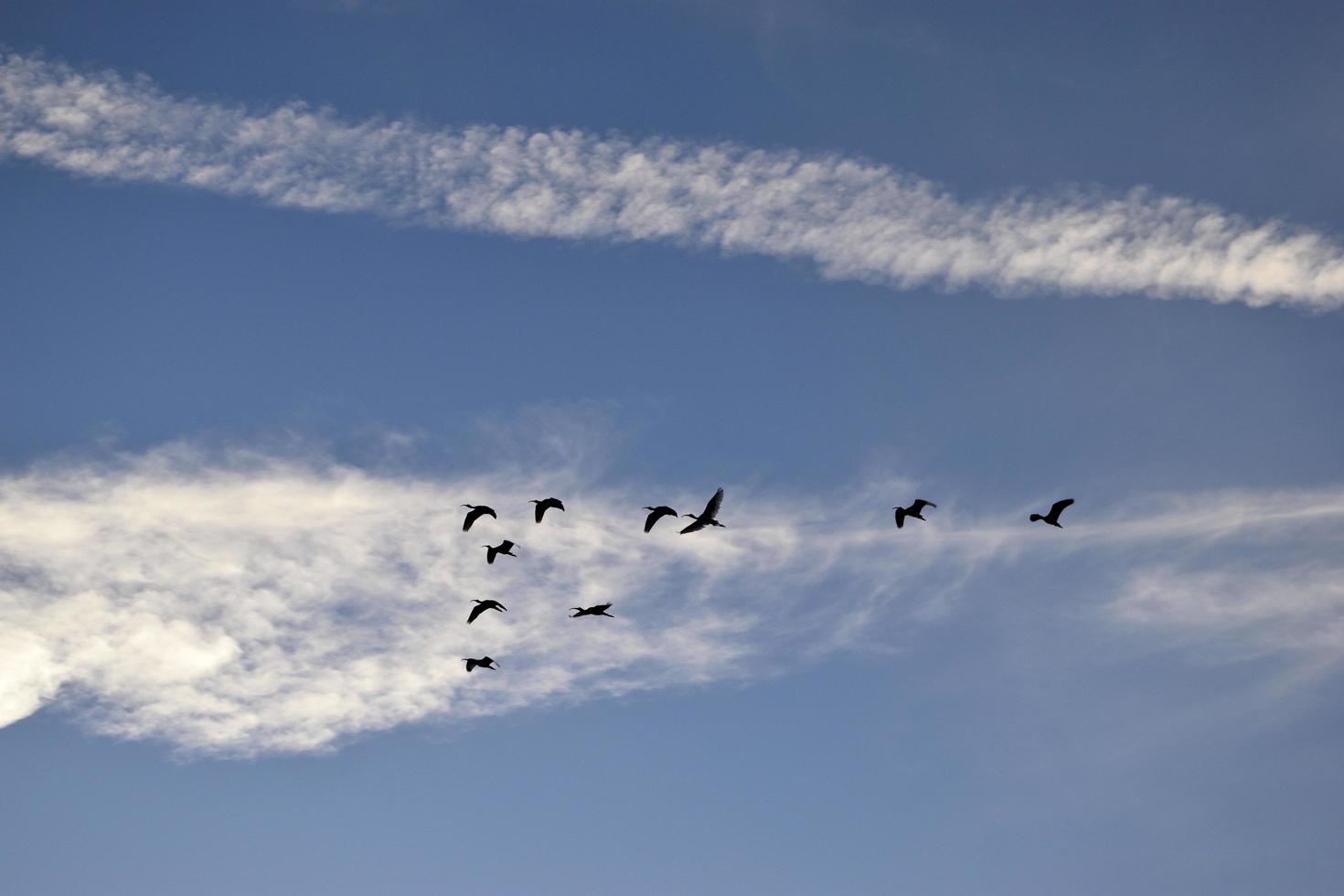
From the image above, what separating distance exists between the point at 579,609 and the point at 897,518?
24.3 metres

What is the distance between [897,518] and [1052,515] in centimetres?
1077

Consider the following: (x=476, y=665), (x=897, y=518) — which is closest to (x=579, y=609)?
(x=476, y=665)

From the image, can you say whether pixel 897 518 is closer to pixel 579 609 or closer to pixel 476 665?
pixel 579 609

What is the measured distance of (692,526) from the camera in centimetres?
9962

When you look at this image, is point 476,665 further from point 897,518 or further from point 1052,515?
point 1052,515

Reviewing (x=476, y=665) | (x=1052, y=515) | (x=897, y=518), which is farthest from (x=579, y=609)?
(x=1052, y=515)

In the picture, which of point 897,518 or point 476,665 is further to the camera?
point 476,665

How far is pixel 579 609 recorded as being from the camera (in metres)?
107

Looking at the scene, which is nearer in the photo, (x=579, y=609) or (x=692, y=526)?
(x=692, y=526)

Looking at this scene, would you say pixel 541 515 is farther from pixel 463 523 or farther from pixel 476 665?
pixel 476 665

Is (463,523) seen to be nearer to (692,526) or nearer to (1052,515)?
(692,526)

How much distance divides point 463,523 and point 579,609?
11.4 m

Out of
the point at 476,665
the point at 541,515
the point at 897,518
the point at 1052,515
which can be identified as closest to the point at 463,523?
the point at 541,515

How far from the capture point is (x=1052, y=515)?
101188 mm
